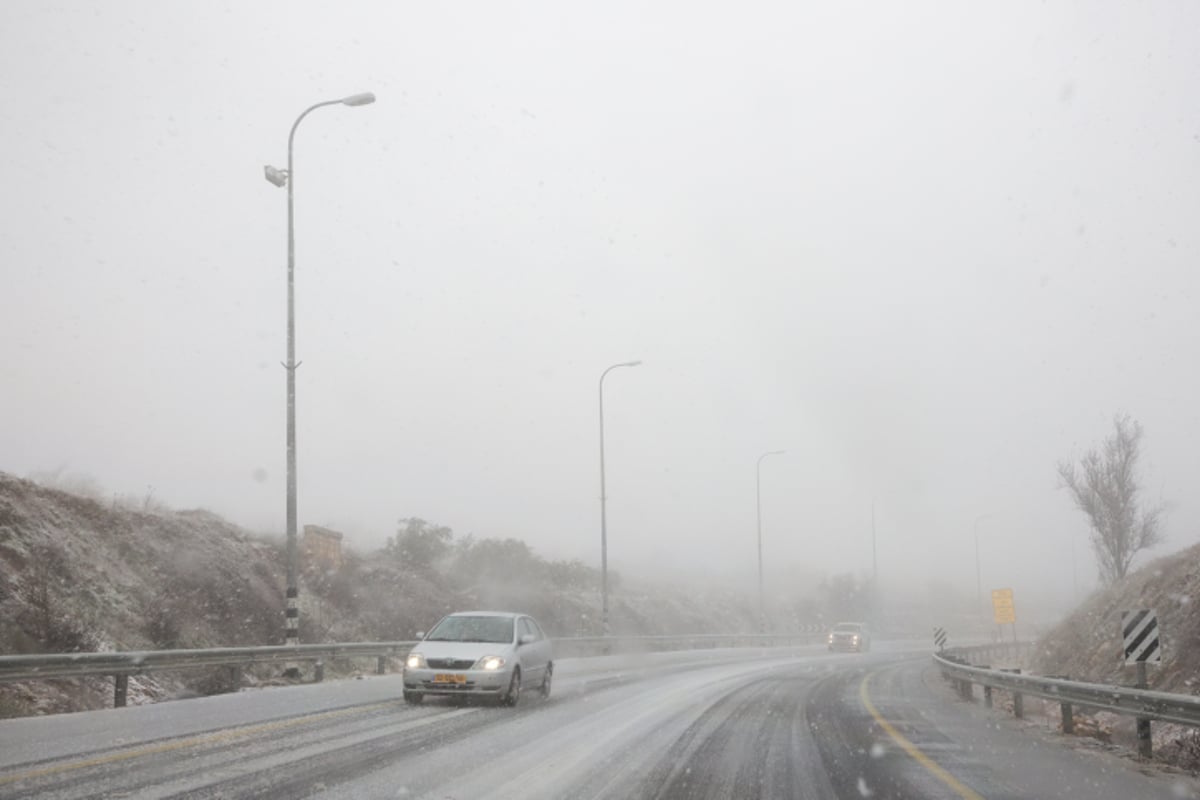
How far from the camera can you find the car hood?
13.5m

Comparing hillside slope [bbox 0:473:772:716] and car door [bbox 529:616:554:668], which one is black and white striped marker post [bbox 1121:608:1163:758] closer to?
Result: car door [bbox 529:616:554:668]

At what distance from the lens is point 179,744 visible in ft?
27.9

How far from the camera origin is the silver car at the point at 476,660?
13180 mm

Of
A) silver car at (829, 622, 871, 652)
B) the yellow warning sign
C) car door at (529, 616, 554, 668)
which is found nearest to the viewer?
car door at (529, 616, 554, 668)

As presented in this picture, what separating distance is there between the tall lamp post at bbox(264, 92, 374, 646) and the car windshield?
473 centimetres

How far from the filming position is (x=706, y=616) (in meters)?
69.8

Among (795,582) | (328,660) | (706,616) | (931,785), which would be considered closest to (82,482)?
(328,660)

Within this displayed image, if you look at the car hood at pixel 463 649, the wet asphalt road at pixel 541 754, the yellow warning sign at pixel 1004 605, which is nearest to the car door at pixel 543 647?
the wet asphalt road at pixel 541 754

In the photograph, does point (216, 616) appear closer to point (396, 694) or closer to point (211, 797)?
point (396, 694)

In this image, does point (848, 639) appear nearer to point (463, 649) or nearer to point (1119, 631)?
point (1119, 631)

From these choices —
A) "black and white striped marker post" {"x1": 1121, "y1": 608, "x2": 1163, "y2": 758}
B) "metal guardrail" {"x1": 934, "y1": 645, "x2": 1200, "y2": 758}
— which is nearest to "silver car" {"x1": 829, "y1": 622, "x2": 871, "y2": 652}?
"metal guardrail" {"x1": 934, "y1": 645, "x2": 1200, "y2": 758}

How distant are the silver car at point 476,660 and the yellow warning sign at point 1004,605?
27278mm

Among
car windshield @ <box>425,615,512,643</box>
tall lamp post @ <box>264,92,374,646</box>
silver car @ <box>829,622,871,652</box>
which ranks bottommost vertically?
silver car @ <box>829,622,871,652</box>

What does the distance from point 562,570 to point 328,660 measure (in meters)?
32.0
